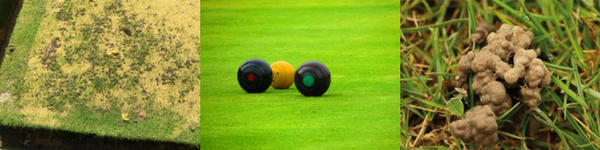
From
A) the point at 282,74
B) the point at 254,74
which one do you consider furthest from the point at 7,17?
the point at 282,74

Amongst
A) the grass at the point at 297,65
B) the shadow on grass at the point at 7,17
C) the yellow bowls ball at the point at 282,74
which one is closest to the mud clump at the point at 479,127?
the grass at the point at 297,65

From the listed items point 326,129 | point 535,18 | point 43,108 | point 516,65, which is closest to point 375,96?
point 326,129

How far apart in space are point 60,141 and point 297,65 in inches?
55.1

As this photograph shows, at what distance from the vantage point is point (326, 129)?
2.84 metres

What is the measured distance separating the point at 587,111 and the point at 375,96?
3.77 feet

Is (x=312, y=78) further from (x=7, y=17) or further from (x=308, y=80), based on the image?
(x=7, y=17)

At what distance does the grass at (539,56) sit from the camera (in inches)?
109

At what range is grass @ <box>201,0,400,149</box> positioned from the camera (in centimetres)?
284

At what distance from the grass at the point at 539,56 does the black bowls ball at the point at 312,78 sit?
47cm

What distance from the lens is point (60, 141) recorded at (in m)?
2.82

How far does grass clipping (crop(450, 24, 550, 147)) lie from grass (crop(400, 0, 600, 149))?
0.10 m

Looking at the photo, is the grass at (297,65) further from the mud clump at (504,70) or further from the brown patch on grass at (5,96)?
the brown patch on grass at (5,96)

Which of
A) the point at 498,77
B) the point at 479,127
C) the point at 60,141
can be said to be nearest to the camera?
the point at 479,127

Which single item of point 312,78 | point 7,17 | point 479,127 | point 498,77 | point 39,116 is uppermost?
point 7,17
